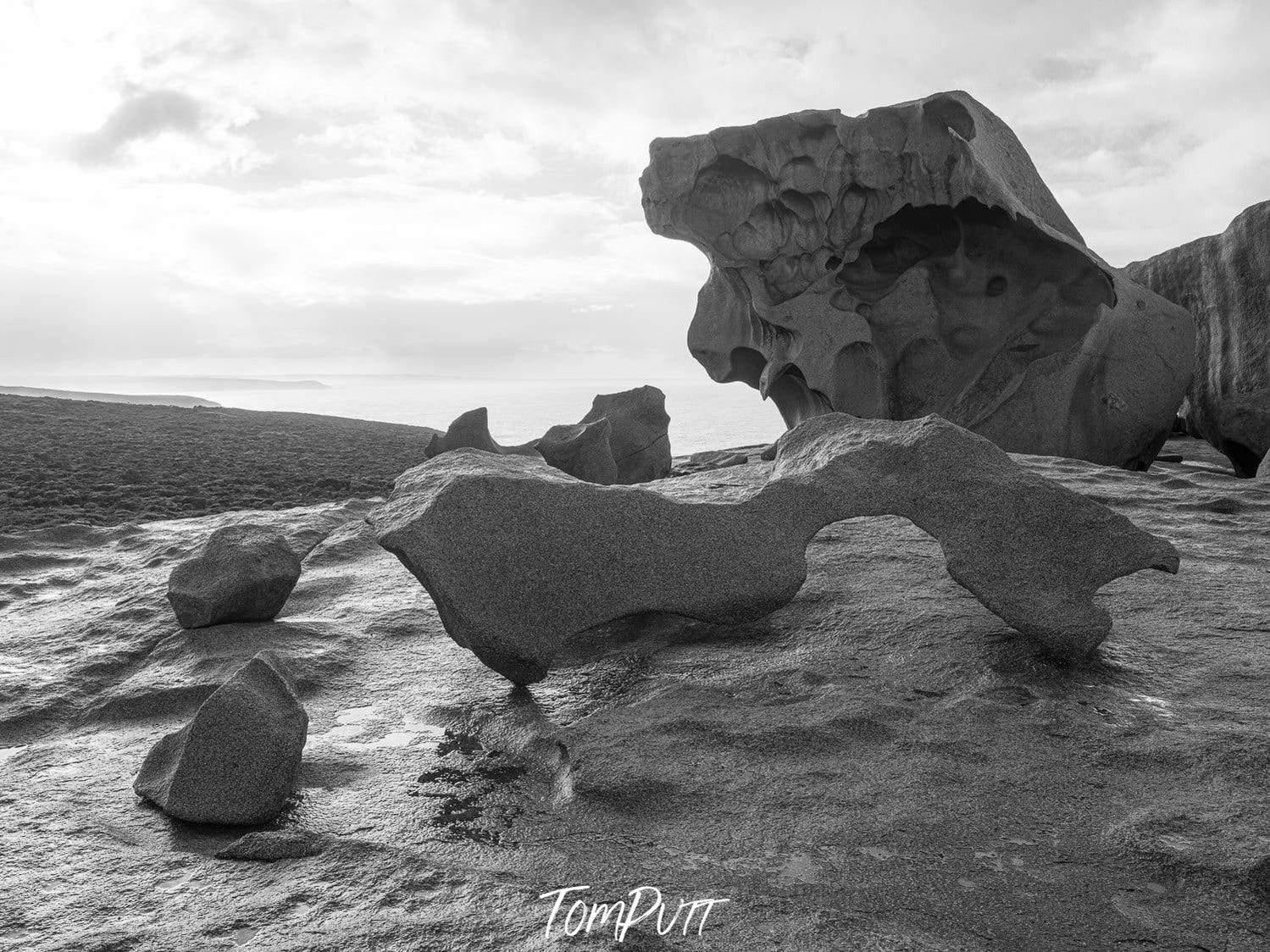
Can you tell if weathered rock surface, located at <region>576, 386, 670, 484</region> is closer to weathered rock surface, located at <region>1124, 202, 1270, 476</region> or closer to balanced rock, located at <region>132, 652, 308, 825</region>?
weathered rock surface, located at <region>1124, 202, 1270, 476</region>

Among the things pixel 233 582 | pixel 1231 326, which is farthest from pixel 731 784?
pixel 1231 326

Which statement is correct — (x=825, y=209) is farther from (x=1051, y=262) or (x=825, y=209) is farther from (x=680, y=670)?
(x=680, y=670)

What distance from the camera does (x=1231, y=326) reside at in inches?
330

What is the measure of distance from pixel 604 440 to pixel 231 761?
5146mm

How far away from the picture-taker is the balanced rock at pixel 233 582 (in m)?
3.97

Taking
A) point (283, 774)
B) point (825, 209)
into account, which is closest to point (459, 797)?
point (283, 774)

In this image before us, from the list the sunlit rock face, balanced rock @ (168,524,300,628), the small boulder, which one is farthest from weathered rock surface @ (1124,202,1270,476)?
balanced rock @ (168,524,300,628)

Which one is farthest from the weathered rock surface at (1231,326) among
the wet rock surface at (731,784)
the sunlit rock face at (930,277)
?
the wet rock surface at (731,784)

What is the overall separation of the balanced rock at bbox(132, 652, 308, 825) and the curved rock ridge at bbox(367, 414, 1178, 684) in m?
0.64

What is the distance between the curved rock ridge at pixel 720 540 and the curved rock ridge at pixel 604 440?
367 cm

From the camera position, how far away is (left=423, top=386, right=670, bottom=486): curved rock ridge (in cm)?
732

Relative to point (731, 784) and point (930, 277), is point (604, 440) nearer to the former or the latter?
point (930, 277)

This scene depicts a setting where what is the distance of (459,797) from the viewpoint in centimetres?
246

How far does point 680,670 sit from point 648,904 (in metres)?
1.24
